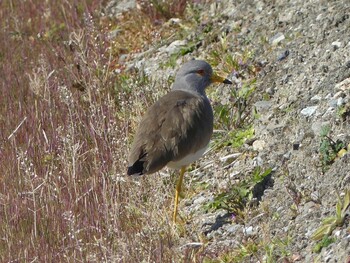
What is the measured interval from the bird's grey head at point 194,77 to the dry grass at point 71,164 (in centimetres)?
71

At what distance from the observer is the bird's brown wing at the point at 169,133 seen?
23.6ft

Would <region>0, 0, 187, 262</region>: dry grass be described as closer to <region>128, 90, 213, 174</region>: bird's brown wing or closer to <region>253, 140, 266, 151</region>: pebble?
<region>128, 90, 213, 174</region>: bird's brown wing

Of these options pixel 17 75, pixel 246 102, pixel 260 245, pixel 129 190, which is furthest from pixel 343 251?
pixel 17 75

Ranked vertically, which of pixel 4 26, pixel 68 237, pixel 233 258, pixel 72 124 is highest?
pixel 4 26

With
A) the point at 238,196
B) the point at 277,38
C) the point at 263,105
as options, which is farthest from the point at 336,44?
the point at 238,196

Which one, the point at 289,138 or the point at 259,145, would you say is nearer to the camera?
the point at 289,138

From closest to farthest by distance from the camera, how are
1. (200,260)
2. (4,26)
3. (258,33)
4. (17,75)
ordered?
(200,260)
(258,33)
(17,75)
(4,26)

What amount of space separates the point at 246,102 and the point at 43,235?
2490 millimetres

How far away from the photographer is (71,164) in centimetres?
823

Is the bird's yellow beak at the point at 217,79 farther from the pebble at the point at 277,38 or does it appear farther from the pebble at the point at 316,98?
the pebble at the point at 277,38

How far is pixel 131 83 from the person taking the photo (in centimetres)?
992

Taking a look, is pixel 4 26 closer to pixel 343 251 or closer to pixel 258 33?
pixel 258 33

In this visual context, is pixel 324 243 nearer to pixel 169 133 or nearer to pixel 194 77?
pixel 169 133

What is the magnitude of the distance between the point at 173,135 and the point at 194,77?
1.11m
